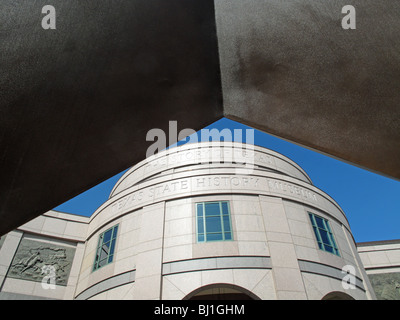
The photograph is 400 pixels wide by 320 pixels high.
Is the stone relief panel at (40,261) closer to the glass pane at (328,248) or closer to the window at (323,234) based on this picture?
the window at (323,234)

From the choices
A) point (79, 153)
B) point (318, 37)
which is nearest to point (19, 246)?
point (79, 153)

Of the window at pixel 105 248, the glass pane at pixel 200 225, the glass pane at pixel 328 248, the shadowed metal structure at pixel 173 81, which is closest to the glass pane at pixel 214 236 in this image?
the glass pane at pixel 200 225

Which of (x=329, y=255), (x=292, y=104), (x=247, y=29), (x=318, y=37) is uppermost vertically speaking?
(x=329, y=255)

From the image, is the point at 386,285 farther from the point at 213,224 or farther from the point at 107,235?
the point at 107,235

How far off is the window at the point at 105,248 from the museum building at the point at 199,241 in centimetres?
7

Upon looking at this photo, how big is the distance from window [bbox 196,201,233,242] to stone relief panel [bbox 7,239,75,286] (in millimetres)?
9291

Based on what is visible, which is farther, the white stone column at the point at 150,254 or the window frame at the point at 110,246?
the window frame at the point at 110,246

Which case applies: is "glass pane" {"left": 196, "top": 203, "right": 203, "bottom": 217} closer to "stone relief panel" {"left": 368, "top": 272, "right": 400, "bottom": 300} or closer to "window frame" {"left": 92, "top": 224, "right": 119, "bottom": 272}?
"window frame" {"left": 92, "top": 224, "right": 119, "bottom": 272}

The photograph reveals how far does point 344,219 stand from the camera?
63.5 ft

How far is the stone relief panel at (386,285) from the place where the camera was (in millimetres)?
20953

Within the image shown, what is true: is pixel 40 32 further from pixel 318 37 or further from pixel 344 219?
pixel 344 219

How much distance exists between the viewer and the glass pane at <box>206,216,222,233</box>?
14.5 metres
